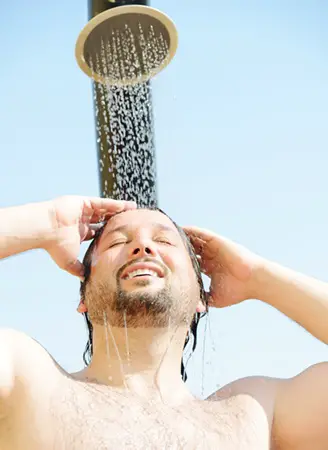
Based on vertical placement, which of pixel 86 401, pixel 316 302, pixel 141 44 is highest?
pixel 141 44

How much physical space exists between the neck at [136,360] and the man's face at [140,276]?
0.19 feet

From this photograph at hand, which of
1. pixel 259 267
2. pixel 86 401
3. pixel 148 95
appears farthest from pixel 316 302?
pixel 148 95

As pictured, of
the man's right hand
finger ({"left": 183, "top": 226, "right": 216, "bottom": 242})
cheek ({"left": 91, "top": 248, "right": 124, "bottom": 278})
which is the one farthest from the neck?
finger ({"left": 183, "top": 226, "right": 216, "bottom": 242})

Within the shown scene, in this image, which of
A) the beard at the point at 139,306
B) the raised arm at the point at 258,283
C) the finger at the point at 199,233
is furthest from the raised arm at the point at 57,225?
the raised arm at the point at 258,283

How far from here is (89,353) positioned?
3732mm

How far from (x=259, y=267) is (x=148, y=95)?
1325 mm

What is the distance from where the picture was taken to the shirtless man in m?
2.69

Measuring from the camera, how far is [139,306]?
3.11 meters

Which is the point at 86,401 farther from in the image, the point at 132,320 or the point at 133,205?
the point at 133,205

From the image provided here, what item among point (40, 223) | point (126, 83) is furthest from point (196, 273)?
point (126, 83)

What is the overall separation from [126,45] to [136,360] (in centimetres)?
193

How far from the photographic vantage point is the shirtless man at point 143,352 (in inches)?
106

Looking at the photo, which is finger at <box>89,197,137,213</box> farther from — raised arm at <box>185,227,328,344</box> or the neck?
the neck

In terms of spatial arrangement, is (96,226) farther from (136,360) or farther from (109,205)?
(136,360)
